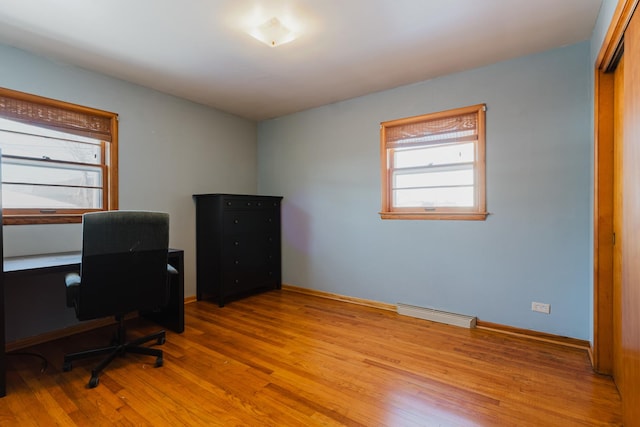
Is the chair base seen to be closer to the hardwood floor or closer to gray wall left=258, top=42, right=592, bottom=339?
the hardwood floor

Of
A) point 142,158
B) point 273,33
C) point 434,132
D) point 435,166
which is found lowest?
point 435,166

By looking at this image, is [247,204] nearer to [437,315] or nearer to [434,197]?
[434,197]

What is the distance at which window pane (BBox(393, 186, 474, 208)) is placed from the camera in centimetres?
305

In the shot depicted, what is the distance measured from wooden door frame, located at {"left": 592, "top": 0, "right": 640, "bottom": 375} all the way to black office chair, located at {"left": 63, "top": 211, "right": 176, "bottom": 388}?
2960 mm

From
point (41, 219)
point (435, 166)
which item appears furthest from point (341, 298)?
point (41, 219)

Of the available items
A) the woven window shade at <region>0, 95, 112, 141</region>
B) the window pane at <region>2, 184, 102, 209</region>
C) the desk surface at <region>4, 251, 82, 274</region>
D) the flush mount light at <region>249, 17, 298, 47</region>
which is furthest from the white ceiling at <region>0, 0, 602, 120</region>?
the desk surface at <region>4, 251, 82, 274</region>

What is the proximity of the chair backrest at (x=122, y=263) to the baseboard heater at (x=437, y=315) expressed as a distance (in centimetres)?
Answer: 228

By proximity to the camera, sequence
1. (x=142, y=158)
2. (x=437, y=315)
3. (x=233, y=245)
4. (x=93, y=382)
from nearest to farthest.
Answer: (x=93, y=382) < (x=437, y=315) < (x=142, y=158) < (x=233, y=245)

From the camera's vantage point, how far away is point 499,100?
2.80m

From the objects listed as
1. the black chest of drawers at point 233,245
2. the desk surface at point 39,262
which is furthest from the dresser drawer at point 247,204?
the desk surface at point 39,262

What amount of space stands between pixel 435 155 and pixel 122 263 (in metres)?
2.91

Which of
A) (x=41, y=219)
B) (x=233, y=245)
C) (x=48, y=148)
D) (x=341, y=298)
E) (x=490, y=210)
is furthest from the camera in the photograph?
(x=341, y=298)

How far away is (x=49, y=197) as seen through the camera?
8.93ft

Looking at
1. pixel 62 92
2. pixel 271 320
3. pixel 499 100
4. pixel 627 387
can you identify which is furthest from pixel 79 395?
pixel 499 100
